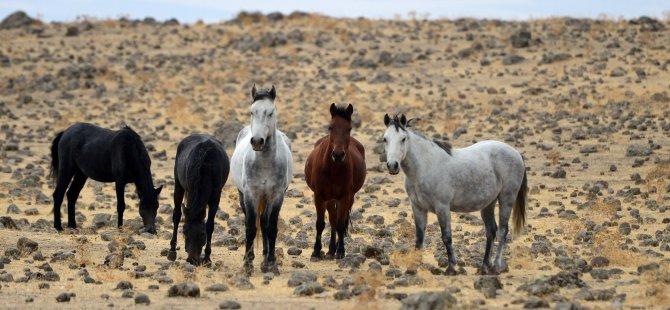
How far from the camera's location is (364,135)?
26.5m

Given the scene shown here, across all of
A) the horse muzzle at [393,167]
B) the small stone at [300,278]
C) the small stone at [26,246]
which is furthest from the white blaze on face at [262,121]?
the small stone at [26,246]

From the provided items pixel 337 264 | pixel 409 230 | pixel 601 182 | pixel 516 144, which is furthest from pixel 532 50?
pixel 337 264

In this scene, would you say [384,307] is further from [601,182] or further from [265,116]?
[601,182]

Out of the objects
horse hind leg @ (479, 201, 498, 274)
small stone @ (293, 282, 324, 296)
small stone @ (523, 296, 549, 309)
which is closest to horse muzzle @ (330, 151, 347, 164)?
horse hind leg @ (479, 201, 498, 274)

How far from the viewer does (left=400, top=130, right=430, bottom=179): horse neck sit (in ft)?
34.1

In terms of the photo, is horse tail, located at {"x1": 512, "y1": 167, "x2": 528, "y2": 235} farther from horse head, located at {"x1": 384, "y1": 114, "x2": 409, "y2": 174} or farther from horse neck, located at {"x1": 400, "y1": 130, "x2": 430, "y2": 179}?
horse head, located at {"x1": 384, "y1": 114, "x2": 409, "y2": 174}

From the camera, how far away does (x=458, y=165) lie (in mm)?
10562

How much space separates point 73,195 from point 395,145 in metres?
7.25

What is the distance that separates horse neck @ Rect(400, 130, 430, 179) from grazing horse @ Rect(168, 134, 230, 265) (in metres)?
2.35

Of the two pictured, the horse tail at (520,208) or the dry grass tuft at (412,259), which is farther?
the horse tail at (520,208)

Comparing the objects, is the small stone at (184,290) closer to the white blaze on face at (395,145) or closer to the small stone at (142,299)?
the small stone at (142,299)

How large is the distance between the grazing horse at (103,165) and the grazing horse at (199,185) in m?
1.95

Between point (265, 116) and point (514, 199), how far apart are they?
3.03m

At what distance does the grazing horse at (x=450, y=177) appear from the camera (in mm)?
10281
